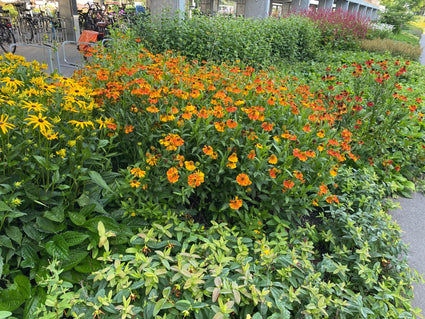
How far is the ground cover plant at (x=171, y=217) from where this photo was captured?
4.91 feet

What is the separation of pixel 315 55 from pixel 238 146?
7.16 metres

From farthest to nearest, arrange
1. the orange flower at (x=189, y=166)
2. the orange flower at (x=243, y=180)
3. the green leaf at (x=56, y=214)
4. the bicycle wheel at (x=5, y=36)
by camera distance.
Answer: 1. the bicycle wheel at (x=5, y=36)
2. the orange flower at (x=243, y=180)
3. the orange flower at (x=189, y=166)
4. the green leaf at (x=56, y=214)

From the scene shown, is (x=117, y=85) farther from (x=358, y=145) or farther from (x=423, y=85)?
(x=423, y=85)

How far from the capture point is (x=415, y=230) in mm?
2732

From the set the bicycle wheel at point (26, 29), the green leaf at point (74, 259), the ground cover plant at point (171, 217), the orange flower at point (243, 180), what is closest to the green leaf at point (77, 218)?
the ground cover plant at point (171, 217)

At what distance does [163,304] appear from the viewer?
4.59 feet

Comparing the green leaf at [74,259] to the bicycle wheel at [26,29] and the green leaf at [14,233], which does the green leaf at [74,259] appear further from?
the bicycle wheel at [26,29]

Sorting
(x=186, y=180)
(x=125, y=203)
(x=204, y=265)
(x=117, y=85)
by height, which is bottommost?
(x=204, y=265)

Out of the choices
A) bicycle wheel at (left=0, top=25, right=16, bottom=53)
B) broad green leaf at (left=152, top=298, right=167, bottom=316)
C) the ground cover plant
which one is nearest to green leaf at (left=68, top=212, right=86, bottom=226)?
the ground cover plant

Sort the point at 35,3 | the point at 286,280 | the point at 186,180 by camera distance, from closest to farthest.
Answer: the point at 286,280
the point at 186,180
the point at 35,3

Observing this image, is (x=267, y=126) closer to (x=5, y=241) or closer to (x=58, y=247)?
(x=58, y=247)

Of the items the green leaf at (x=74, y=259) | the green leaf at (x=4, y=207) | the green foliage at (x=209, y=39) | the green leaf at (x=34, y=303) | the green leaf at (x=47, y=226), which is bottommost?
the green leaf at (x=34, y=303)

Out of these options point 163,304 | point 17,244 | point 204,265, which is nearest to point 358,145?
point 204,265

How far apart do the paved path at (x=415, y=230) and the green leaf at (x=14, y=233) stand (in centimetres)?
235
